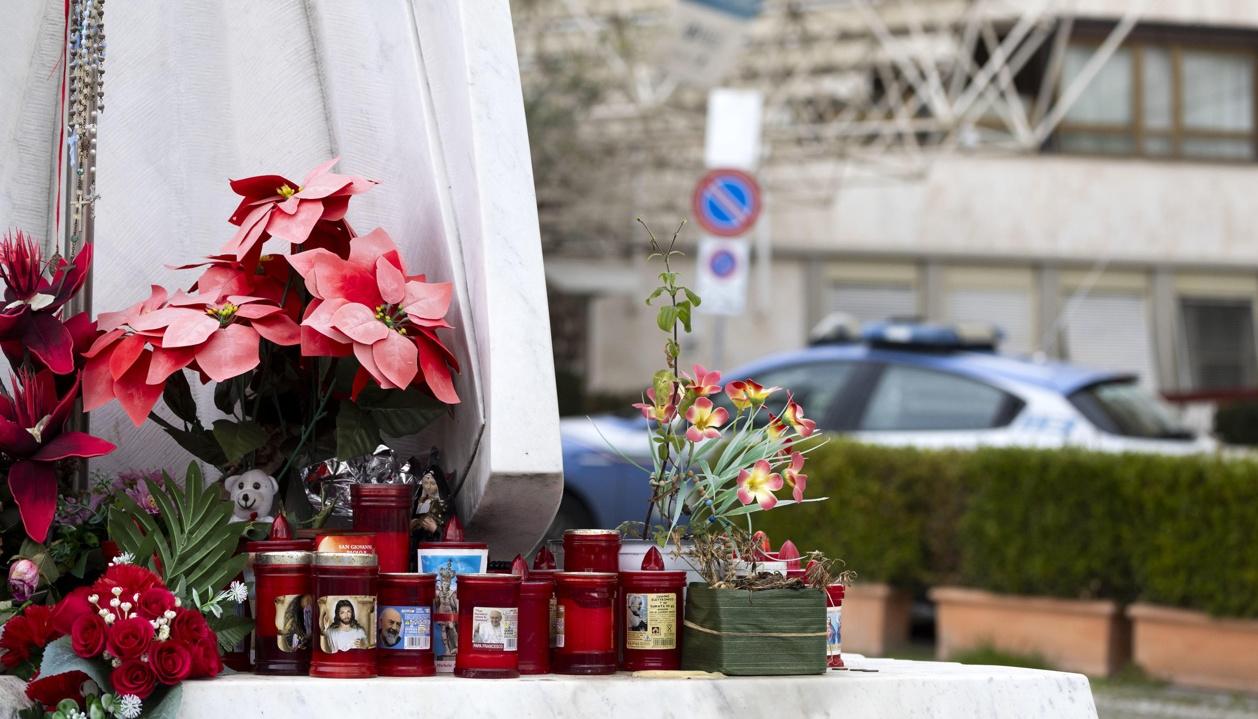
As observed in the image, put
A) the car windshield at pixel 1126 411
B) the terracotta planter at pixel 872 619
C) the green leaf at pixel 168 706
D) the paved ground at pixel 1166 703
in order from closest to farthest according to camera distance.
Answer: the green leaf at pixel 168 706 < the paved ground at pixel 1166 703 < the terracotta planter at pixel 872 619 < the car windshield at pixel 1126 411

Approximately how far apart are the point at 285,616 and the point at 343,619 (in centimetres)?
13

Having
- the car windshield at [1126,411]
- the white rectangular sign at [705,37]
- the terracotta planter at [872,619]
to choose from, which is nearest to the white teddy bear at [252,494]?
the terracotta planter at [872,619]

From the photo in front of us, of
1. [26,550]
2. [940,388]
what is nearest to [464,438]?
[26,550]

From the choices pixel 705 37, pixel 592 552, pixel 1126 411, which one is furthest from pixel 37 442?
pixel 705 37

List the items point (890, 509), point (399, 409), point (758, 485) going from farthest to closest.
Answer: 1. point (890, 509)
2. point (399, 409)
3. point (758, 485)

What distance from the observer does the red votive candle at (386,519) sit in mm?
2838

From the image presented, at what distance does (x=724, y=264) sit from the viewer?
988cm

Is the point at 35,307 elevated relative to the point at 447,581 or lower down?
elevated

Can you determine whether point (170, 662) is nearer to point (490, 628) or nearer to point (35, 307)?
point (490, 628)

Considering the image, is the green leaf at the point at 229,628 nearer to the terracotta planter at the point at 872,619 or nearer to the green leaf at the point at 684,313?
the green leaf at the point at 684,313

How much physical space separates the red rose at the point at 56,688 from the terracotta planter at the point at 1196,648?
238 inches

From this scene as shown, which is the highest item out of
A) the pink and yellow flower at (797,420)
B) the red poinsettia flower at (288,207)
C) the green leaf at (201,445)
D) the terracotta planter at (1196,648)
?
the red poinsettia flower at (288,207)

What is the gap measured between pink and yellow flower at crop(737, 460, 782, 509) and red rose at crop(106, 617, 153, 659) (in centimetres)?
108

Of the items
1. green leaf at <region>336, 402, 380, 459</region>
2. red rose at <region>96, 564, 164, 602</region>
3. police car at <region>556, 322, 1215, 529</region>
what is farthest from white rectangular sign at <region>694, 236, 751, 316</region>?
red rose at <region>96, 564, 164, 602</region>
